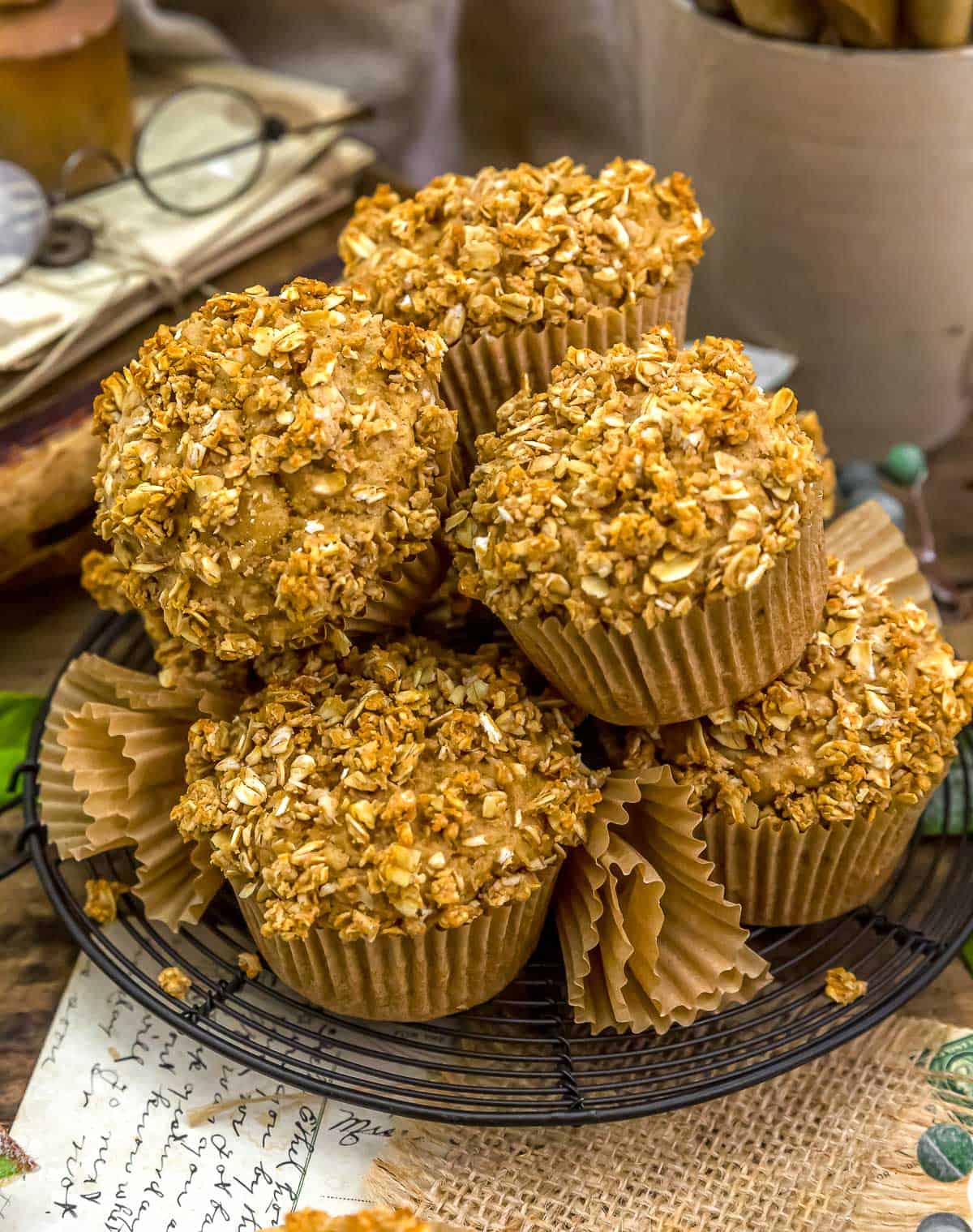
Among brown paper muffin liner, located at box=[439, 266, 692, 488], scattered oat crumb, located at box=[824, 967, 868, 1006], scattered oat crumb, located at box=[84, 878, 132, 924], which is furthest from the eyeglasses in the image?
scattered oat crumb, located at box=[824, 967, 868, 1006]

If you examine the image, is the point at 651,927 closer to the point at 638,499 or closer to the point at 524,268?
the point at 638,499

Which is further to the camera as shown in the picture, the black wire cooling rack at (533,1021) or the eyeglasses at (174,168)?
the eyeglasses at (174,168)

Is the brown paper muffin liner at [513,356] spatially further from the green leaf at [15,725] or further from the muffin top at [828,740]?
the green leaf at [15,725]

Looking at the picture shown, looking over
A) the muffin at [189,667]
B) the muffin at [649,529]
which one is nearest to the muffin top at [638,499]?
the muffin at [649,529]

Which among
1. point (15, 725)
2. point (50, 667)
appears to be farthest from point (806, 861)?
point (50, 667)

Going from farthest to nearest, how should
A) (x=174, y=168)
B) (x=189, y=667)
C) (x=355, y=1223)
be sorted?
1. (x=174, y=168)
2. (x=189, y=667)
3. (x=355, y=1223)

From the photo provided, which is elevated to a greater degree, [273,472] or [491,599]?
[273,472]

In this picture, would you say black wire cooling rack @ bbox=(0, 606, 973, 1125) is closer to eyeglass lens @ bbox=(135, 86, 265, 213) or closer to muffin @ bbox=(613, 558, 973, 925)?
muffin @ bbox=(613, 558, 973, 925)

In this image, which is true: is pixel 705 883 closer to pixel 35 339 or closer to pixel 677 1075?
pixel 677 1075

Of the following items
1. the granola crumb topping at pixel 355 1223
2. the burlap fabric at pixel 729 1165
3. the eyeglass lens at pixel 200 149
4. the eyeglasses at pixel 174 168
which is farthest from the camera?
the eyeglass lens at pixel 200 149
